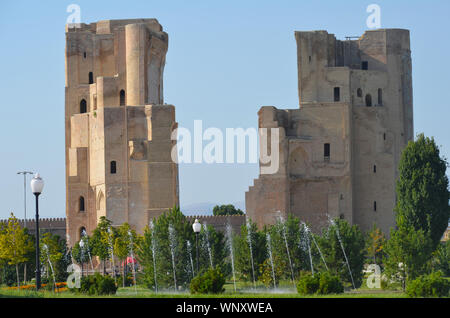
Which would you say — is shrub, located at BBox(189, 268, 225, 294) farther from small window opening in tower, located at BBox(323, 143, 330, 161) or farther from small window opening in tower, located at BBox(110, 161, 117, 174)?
small window opening in tower, located at BBox(323, 143, 330, 161)

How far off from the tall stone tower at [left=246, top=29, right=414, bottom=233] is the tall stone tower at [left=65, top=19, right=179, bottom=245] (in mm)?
5972

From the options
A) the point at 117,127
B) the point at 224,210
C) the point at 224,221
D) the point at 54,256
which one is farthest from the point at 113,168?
the point at 224,210

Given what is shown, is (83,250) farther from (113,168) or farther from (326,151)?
(326,151)

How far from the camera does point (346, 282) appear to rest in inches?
1499

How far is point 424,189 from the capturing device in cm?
4694

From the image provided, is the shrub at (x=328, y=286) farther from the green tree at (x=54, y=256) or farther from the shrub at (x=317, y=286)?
the green tree at (x=54, y=256)

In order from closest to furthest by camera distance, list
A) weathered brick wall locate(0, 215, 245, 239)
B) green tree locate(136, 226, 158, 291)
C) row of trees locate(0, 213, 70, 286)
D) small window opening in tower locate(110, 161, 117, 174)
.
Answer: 1. green tree locate(136, 226, 158, 291)
2. row of trees locate(0, 213, 70, 286)
3. small window opening in tower locate(110, 161, 117, 174)
4. weathered brick wall locate(0, 215, 245, 239)

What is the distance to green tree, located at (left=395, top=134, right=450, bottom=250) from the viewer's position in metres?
46.8

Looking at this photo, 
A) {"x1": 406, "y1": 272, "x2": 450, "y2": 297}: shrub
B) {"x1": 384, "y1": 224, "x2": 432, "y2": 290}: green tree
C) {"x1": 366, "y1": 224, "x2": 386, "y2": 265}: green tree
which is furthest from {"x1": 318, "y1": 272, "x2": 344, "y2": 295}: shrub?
{"x1": 366, "y1": 224, "x2": 386, "y2": 265}: green tree

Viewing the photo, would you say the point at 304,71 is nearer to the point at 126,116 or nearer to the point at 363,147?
the point at 363,147

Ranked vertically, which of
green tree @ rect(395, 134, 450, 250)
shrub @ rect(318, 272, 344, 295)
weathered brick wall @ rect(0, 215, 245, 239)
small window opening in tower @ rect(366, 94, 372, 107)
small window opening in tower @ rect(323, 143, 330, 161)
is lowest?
shrub @ rect(318, 272, 344, 295)

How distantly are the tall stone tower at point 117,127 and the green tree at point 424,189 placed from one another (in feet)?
53.0

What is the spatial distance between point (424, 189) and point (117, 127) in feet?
68.0
